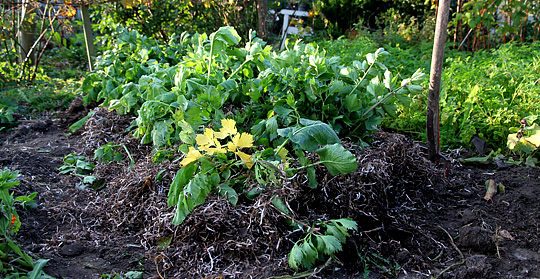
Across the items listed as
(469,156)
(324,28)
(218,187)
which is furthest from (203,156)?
(324,28)

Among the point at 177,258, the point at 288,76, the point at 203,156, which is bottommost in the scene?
the point at 177,258

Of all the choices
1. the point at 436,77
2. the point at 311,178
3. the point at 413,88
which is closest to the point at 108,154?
the point at 311,178

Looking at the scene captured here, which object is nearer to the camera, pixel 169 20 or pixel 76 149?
pixel 76 149

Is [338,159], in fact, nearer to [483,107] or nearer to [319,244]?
[319,244]

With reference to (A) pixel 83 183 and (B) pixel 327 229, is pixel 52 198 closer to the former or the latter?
(A) pixel 83 183

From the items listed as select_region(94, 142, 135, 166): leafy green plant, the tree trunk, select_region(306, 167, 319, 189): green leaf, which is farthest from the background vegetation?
the tree trunk

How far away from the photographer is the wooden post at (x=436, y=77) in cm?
263

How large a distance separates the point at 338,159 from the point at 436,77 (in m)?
1.24

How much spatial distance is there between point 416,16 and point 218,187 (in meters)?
7.36

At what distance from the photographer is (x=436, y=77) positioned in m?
2.64

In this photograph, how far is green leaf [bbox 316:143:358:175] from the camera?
1.76 m

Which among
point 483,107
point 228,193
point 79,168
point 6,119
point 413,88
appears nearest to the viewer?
point 228,193

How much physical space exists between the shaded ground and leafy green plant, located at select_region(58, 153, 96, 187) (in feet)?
0.43

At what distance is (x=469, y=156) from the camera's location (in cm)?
295
